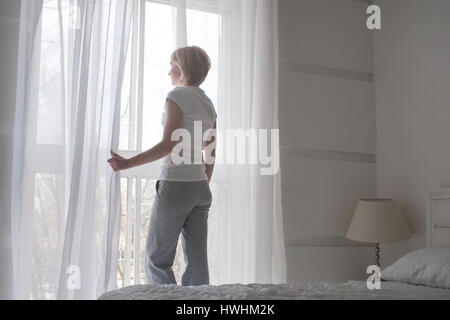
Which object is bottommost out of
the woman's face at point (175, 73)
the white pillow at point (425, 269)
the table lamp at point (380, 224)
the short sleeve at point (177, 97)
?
the white pillow at point (425, 269)

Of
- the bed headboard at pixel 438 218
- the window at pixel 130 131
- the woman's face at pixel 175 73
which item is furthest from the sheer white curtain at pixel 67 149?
the bed headboard at pixel 438 218

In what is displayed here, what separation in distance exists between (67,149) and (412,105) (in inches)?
84.1

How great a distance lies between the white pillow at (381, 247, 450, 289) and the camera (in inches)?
91.5

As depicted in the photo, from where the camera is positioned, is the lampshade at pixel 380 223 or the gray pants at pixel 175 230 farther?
the lampshade at pixel 380 223

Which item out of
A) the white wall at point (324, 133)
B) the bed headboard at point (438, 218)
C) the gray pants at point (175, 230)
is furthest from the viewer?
the white wall at point (324, 133)

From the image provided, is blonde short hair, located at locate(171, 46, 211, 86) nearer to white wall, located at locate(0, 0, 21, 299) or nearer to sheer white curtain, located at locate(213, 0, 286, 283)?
sheer white curtain, located at locate(213, 0, 286, 283)

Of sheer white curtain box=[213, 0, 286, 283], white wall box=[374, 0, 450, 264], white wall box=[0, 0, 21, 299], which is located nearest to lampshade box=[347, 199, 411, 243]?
white wall box=[374, 0, 450, 264]

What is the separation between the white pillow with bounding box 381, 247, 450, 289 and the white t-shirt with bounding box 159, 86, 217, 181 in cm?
113

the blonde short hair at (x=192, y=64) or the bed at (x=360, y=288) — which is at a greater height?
the blonde short hair at (x=192, y=64)

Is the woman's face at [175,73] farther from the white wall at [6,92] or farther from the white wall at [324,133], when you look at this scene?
the white wall at [324,133]

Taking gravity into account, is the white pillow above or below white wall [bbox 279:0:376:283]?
below

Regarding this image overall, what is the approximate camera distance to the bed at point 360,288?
5.52 ft

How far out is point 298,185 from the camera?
3.29 m
